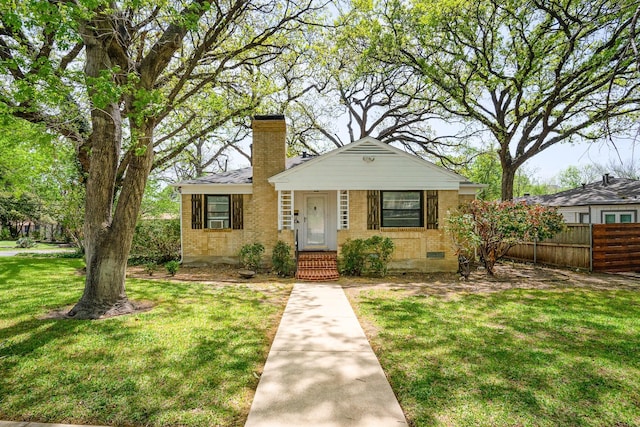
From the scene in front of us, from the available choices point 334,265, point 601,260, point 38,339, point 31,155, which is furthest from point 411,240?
point 31,155

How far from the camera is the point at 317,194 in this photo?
13.3 metres

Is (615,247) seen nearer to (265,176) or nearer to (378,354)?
(378,354)

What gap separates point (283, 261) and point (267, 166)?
3.90 meters

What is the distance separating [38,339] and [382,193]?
10112mm

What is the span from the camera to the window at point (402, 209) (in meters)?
12.1

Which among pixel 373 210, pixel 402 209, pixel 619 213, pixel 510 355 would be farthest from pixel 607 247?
pixel 510 355

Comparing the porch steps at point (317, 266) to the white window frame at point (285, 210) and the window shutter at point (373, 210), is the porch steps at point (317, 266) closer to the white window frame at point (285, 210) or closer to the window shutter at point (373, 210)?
the white window frame at point (285, 210)

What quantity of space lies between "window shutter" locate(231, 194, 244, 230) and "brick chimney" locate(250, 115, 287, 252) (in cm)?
84

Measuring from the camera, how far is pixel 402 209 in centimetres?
1221

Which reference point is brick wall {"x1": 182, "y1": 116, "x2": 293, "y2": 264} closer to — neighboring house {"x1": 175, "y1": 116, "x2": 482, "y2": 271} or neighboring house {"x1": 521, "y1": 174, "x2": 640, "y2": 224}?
neighboring house {"x1": 175, "y1": 116, "x2": 482, "y2": 271}

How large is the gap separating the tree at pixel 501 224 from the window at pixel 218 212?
8622 mm

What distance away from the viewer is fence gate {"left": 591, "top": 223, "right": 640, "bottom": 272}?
11680 mm

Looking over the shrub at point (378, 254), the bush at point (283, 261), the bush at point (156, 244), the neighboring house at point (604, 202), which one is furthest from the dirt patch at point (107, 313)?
the neighboring house at point (604, 202)

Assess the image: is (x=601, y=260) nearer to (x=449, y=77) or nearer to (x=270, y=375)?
(x=449, y=77)
